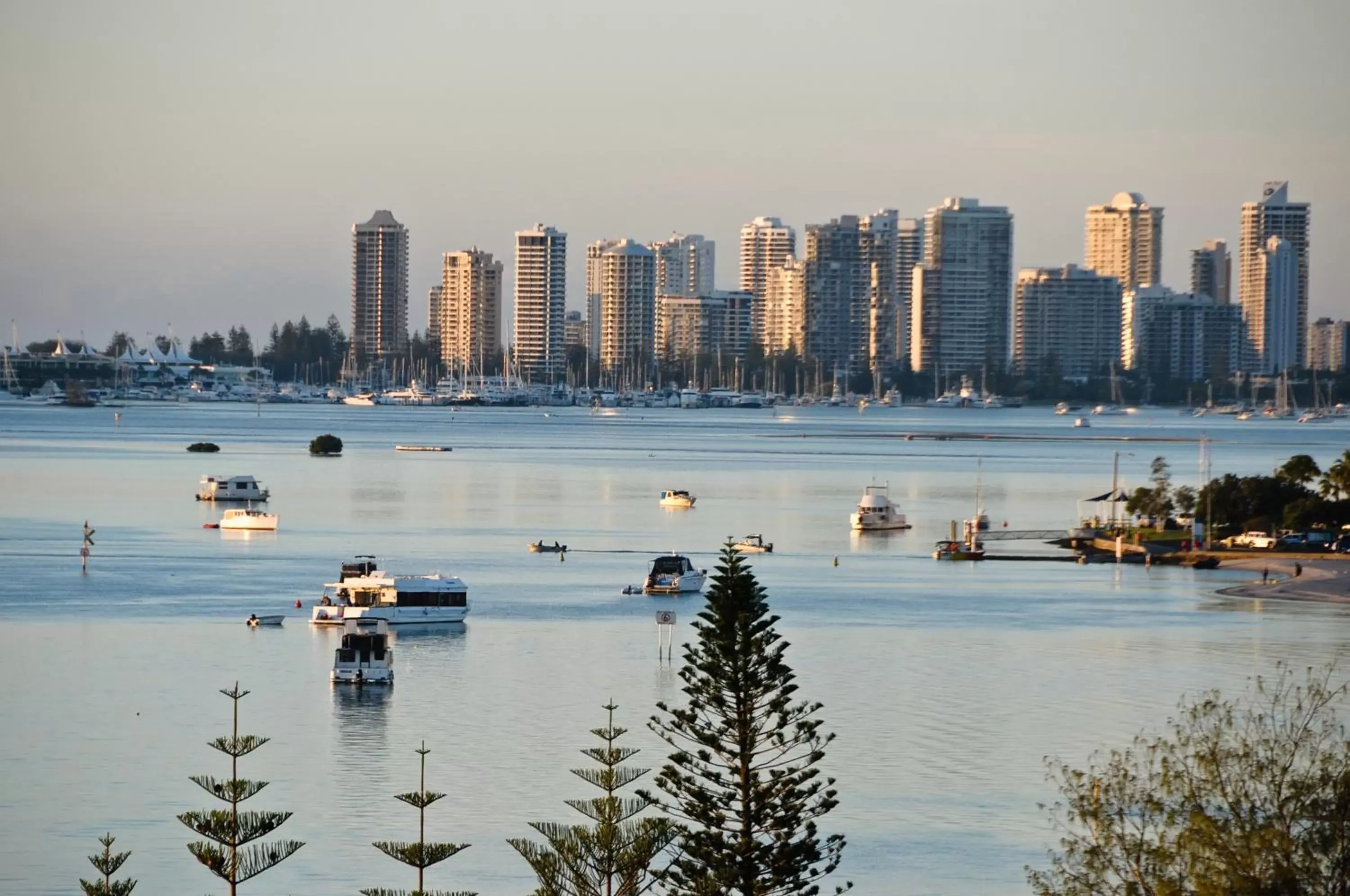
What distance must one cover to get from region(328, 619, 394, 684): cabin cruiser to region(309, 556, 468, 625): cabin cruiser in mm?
7825

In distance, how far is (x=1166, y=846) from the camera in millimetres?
20141

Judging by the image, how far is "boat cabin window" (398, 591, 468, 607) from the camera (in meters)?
50.1

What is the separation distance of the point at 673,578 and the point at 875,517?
24.9 metres

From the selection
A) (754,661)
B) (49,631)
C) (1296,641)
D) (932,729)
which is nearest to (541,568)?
(49,631)

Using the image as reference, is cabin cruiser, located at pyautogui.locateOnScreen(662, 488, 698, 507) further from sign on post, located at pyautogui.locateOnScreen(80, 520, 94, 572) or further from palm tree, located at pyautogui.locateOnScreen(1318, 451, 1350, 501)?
sign on post, located at pyautogui.locateOnScreen(80, 520, 94, 572)

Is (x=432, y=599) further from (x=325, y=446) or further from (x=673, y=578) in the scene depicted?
(x=325, y=446)

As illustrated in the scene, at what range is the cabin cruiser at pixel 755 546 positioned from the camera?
7112 cm

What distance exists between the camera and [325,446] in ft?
441

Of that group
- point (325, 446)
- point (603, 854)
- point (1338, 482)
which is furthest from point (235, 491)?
point (603, 854)

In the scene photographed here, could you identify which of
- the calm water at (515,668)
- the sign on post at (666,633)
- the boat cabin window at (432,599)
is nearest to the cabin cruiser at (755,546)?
the calm water at (515,668)

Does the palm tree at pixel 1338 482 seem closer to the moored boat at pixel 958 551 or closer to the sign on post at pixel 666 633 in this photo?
the moored boat at pixel 958 551

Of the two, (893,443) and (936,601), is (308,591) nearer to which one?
(936,601)

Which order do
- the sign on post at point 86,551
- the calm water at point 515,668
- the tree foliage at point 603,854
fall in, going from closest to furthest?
the tree foliage at point 603,854, the calm water at point 515,668, the sign on post at point 86,551

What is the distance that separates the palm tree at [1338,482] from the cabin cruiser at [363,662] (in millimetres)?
43754
